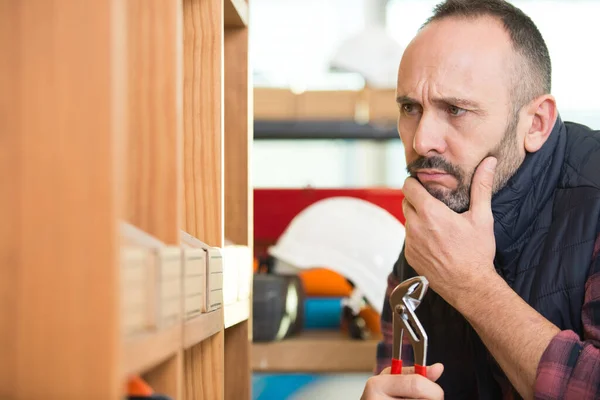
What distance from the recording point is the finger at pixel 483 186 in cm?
129

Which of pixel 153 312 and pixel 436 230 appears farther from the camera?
pixel 436 230

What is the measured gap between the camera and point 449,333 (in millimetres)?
1467

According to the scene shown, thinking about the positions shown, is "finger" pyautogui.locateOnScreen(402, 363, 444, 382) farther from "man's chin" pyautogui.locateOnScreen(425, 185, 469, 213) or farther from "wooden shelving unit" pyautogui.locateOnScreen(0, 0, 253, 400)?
"wooden shelving unit" pyautogui.locateOnScreen(0, 0, 253, 400)

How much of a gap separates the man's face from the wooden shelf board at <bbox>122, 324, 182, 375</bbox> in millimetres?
708

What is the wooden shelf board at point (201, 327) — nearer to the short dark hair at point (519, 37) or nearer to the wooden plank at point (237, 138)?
the wooden plank at point (237, 138)

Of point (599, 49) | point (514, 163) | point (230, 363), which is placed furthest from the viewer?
point (599, 49)

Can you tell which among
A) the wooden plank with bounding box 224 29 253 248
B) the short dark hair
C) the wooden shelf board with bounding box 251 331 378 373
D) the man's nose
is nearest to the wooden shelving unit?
the wooden plank with bounding box 224 29 253 248

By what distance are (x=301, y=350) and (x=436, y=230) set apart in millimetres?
551

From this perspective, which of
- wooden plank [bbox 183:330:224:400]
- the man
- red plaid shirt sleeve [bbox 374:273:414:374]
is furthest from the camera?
red plaid shirt sleeve [bbox 374:273:414:374]

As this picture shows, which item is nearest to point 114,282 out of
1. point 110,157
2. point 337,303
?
point 110,157

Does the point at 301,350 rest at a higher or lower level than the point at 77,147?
lower

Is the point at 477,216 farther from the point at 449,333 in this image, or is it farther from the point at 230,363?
the point at 230,363

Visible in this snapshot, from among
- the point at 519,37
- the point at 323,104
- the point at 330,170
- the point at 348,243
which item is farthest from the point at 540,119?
the point at 330,170

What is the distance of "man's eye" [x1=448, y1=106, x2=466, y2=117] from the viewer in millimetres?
1302
